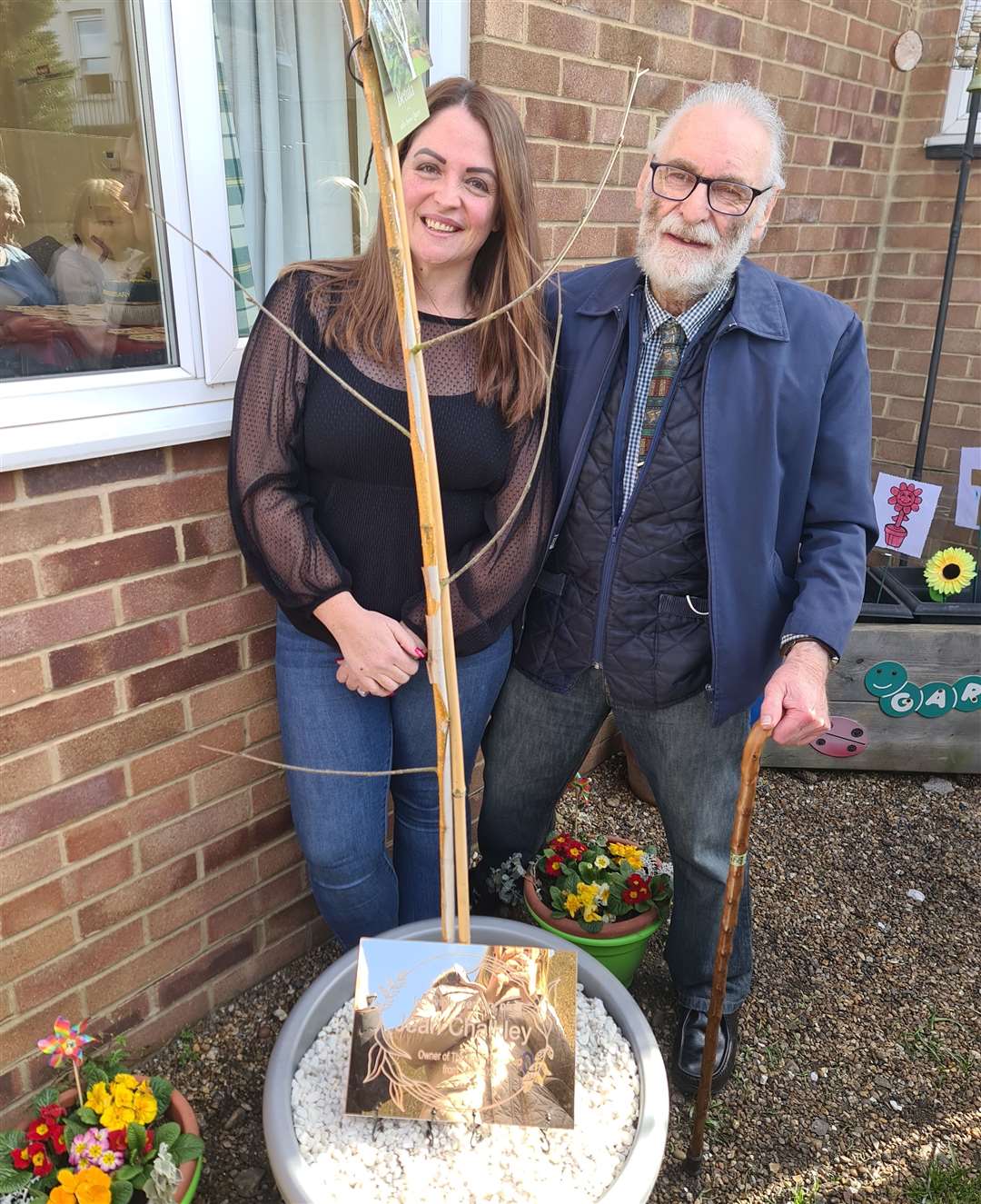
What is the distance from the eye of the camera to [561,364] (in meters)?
1.86

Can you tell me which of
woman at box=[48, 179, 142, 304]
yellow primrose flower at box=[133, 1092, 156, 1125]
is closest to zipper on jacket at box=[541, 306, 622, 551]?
woman at box=[48, 179, 142, 304]

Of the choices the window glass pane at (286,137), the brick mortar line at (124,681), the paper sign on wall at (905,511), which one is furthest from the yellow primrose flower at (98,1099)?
the paper sign on wall at (905,511)

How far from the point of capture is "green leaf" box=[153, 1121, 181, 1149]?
1.59m

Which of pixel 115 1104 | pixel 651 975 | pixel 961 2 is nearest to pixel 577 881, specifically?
pixel 651 975

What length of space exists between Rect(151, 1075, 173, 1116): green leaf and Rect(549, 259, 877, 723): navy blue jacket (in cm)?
117

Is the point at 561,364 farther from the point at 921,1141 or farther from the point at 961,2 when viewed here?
the point at 961,2

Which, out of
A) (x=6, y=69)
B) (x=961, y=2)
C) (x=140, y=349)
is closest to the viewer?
(x=6, y=69)

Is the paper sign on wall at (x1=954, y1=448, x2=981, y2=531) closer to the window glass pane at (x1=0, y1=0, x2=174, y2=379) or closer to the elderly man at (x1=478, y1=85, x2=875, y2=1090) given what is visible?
the elderly man at (x1=478, y1=85, x2=875, y2=1090)

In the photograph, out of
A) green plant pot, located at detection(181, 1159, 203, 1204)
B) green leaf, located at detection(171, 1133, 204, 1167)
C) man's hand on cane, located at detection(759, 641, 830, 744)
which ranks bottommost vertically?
green plant pot, located at detection(181, 1159, 203, 1204)

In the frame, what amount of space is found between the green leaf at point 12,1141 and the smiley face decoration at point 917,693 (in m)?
2.72

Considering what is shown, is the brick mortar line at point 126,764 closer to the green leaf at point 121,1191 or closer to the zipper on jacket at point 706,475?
the green leaf at point 121,1191

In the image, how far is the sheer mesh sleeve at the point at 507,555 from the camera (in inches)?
68.8

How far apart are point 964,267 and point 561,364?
2.69 m

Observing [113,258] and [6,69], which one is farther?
[113,258]
